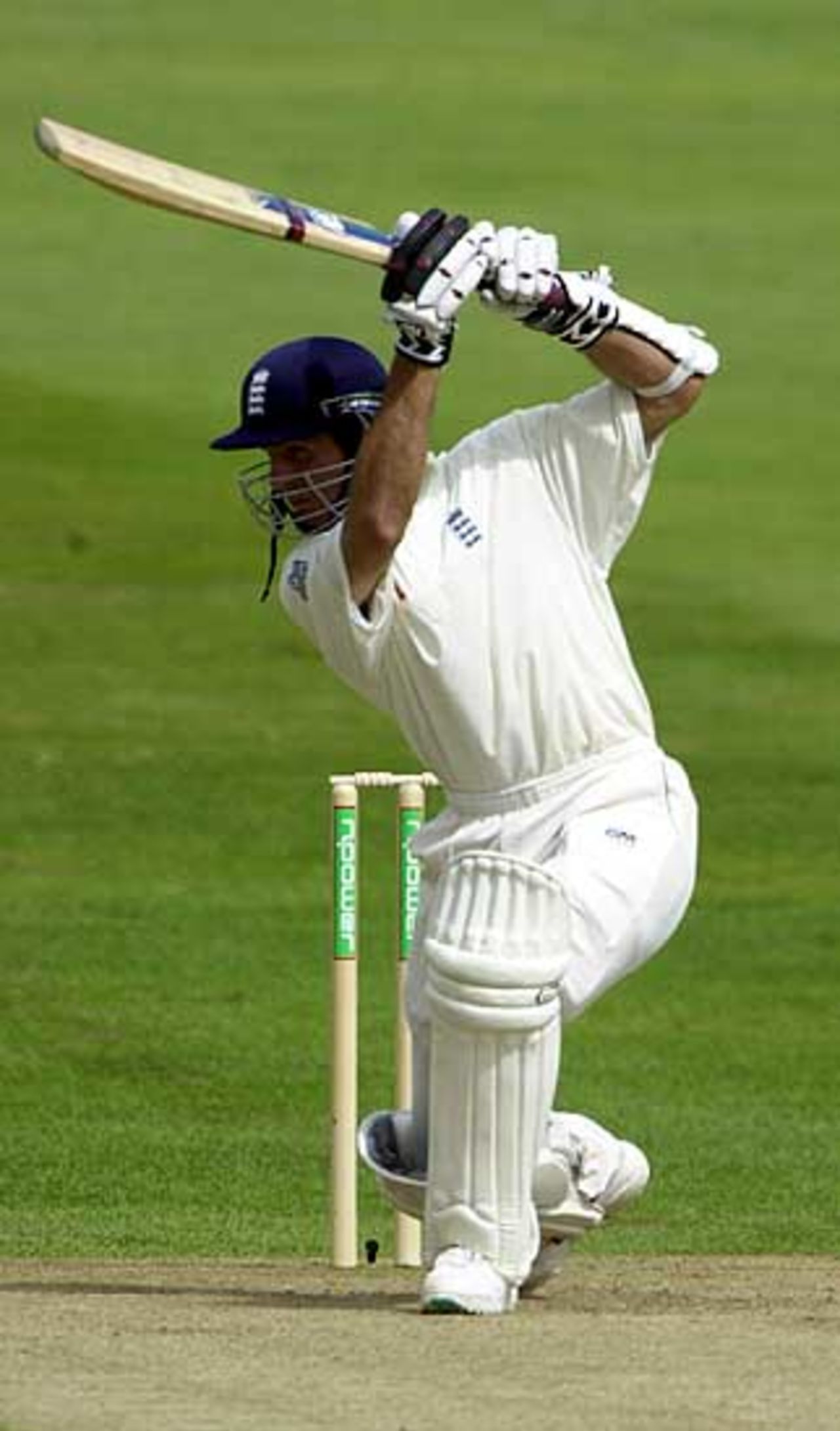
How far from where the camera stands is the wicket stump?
754cm

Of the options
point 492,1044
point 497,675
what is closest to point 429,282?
point 497,675

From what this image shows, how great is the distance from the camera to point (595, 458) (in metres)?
6.35

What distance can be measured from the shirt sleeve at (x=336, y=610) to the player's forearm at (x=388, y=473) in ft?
0.10

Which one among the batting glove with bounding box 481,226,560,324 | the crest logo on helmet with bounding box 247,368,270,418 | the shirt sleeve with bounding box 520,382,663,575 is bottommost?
the shirt sleeve with bounding box 520,382,663,575

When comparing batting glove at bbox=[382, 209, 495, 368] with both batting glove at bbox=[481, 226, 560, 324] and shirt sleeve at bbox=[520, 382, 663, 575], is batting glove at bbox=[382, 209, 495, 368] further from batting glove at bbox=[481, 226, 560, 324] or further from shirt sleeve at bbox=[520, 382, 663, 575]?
shirt sleeve at bbox=[520, 382, 663, 575]

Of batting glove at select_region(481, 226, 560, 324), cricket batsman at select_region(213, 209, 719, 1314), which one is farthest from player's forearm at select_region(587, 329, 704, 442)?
batting glove at select_region(481, 226, 560, 324)

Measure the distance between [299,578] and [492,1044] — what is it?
85 cm

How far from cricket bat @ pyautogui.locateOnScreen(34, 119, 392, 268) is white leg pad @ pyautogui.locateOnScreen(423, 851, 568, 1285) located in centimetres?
100

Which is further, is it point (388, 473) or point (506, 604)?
point (506, 604)

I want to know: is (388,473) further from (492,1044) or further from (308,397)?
(492,1044)

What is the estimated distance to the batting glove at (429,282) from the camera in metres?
6.00

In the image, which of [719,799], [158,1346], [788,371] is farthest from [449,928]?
[788,371]

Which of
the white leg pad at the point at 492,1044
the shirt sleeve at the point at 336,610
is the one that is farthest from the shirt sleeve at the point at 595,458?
the white leg pad at the point at 492,1044

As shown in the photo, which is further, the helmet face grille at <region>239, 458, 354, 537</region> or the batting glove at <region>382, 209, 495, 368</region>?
the helmet face grille at <region>239, 458, 354, 537</region>
